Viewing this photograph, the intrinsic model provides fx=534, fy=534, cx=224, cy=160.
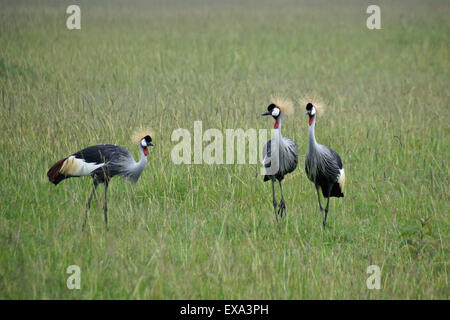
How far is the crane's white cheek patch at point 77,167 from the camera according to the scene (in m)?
4.68

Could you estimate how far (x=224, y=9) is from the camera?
23312 mm

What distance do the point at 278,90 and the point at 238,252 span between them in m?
6.06

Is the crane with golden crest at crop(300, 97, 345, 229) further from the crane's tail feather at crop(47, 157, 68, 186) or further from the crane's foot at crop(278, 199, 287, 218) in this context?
the crane's tail feather at crop(47, 157, 68, 186)

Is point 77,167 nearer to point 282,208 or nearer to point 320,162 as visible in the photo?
point 282,208

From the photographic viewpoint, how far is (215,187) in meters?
5.57

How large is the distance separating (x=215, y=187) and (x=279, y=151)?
0.95m

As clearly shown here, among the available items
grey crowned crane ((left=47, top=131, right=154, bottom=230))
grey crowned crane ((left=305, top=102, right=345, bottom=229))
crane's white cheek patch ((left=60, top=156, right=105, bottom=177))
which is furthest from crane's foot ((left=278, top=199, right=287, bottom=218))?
crane's white cheek patch ((left=60, top=156, right=105, bottom=177))

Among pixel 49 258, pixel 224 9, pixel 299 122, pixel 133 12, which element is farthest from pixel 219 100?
pixel 224 9

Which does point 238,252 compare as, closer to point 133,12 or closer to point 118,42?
point 118,42

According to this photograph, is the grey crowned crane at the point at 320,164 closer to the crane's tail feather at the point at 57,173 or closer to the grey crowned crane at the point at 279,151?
the grey crowned crane at the point at 279,151

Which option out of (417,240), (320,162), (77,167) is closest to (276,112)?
(320,162)

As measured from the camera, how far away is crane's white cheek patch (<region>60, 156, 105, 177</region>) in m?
4.68

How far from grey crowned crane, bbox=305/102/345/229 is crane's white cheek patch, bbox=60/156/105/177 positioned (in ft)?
6.02

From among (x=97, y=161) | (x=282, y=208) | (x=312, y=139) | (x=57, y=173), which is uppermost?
(x=312, y=139)
